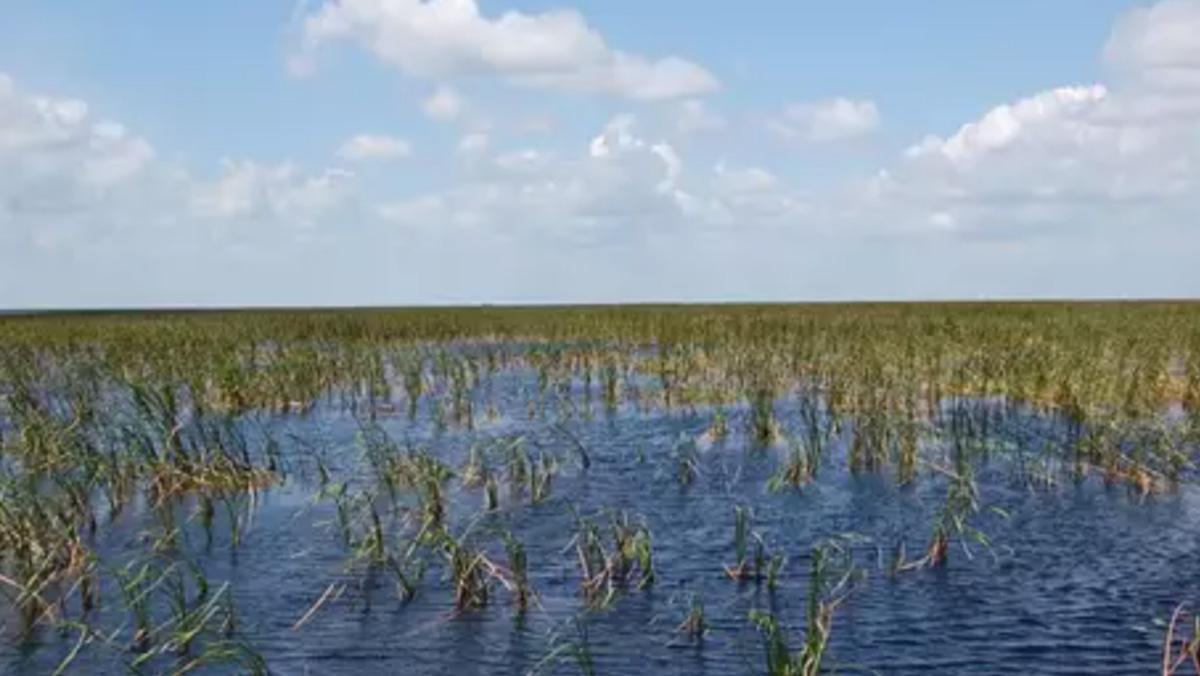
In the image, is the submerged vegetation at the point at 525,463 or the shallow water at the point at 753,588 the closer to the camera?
the shallow water at the point at 753,588

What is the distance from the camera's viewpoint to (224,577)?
1240 cm

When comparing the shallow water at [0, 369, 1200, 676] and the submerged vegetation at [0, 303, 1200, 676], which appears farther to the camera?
the submerged vegetation at [0, 303, 1200, 676]

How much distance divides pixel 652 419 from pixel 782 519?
368 inches

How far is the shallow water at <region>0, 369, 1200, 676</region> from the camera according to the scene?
9844 millimetres

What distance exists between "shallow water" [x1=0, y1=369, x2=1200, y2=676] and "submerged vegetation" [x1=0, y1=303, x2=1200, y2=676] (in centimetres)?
12

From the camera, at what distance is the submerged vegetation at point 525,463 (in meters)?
11.0

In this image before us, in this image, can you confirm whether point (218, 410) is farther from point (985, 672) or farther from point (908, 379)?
Answer: point (985, 672)

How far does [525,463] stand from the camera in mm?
18297

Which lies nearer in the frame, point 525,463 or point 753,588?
point 753,588

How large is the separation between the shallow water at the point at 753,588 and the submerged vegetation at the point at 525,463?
0.40ft

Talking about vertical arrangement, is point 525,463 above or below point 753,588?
above

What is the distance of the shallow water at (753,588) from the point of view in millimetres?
9844

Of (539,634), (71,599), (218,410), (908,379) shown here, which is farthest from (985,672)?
(218,410)

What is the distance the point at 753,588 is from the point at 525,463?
7.11 metres
